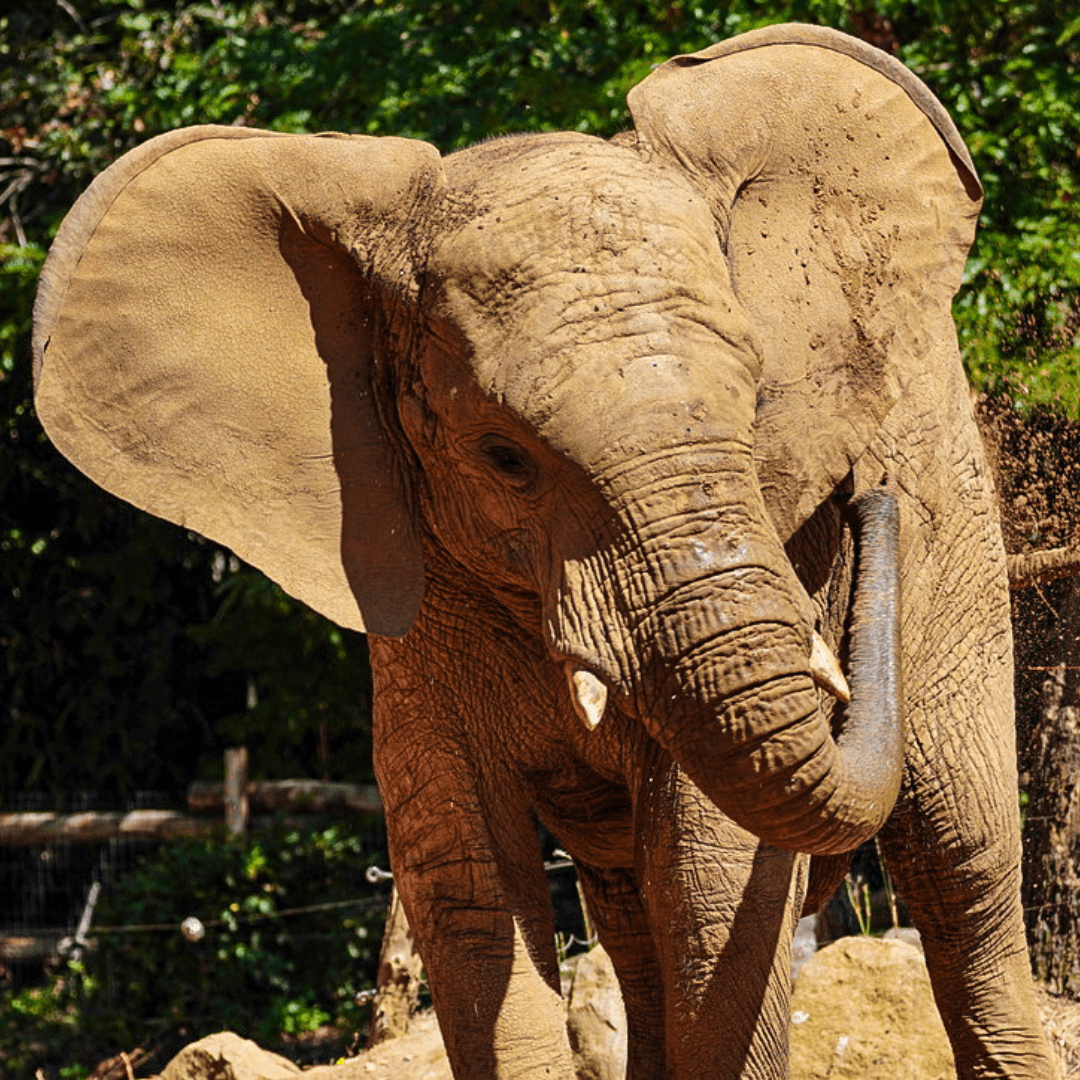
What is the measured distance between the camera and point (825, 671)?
318 centimetres

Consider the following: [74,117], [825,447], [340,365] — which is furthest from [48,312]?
[74,117]

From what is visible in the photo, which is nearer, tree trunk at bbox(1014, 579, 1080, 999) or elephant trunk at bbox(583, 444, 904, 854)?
elephant trunk at bbox(583, 444, 904, 854)

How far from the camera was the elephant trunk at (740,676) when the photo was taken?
9.82 ft

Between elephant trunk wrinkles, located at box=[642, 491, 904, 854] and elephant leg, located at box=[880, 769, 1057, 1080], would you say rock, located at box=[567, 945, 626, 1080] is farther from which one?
elephant trunk wrinkles, located at box=[642, 491, 904, 854]

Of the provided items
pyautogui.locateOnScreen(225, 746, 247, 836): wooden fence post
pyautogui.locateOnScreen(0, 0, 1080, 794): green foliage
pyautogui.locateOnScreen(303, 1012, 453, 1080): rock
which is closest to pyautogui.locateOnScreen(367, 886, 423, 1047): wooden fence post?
pyautogui.locateOnScreen(303, 1012, 453, 1080): rock

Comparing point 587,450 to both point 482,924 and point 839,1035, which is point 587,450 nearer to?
point 482,924

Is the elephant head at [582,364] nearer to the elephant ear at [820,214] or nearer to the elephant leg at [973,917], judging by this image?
the elephant ear at [820,214]

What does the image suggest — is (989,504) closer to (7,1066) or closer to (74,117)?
(7,1066)

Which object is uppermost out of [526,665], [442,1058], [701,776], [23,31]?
[23,31]

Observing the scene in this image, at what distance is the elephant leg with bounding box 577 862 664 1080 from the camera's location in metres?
4.46

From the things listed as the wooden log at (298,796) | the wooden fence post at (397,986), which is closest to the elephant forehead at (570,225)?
the wooden fence post at (397,986)

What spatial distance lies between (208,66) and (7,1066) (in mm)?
5309

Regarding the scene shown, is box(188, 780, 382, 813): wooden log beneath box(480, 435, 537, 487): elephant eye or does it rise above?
above

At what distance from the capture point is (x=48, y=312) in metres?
3.56
